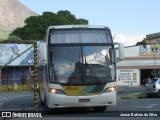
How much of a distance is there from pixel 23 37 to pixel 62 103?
6734 centimetres

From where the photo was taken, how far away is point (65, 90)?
1794 centimetres

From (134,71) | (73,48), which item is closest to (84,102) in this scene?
(73,48)

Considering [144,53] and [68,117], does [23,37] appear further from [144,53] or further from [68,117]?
[68,117]

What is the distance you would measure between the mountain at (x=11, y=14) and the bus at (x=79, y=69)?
297 ft

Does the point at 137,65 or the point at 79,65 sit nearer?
the point at 79,65

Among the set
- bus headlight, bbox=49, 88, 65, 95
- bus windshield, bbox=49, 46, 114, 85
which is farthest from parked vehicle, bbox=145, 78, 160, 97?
bus headlight, bbox=49, 88, 65, 95

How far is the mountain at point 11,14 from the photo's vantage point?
11238 cm

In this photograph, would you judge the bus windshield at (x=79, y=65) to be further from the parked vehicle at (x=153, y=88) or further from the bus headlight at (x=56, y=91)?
the parked vehicle at (x=153, y=88)

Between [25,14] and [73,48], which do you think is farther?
[25,14]

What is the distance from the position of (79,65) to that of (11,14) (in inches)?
4051

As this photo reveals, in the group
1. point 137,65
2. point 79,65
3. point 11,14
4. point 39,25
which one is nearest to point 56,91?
point 79,65

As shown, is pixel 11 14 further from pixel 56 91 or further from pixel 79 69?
pixel 56 91

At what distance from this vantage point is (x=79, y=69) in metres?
18.2

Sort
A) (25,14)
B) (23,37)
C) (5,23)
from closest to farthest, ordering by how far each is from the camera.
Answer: (23,37) → (5,23) → (25,14)
